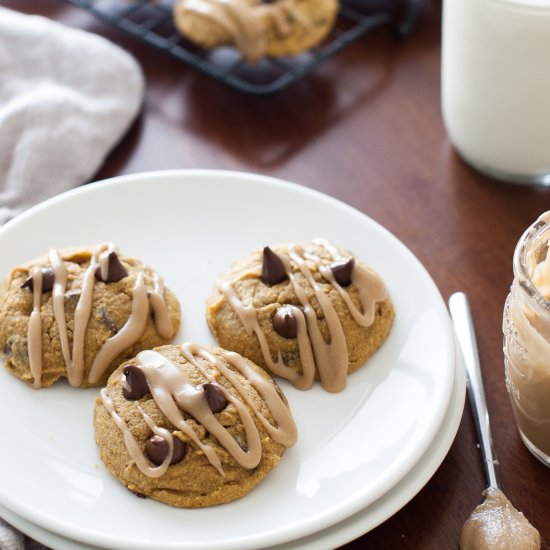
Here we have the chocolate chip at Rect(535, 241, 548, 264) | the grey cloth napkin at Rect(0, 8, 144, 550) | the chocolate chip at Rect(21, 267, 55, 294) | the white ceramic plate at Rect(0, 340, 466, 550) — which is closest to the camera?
the white ceramic plate at Rect(0, 340, 466, 550)

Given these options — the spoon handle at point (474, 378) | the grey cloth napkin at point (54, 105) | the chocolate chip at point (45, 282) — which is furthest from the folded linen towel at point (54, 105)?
the spoon handle at point (474, 378)

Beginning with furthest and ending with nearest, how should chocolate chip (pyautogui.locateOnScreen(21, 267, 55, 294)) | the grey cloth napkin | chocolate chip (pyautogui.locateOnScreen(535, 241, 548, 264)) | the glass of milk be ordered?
1. the grey cloth napkin
2. the glass of milk
3. chocolate chip (pyautogui.locateOnScreen(21, 267, 55, 294))
4. chocolate chip (pyautogui.locateOnScreen(535, 241, 548, 264))

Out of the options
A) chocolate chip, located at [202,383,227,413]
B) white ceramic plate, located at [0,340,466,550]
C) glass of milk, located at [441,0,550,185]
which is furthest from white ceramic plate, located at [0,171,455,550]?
glass of milk, located at [441,0,550,185]

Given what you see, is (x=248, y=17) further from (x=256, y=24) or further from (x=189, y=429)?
(x=189, y=429)

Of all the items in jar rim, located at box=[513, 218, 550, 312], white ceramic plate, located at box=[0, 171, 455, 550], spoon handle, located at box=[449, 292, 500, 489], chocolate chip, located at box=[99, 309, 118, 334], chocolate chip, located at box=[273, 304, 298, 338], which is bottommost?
spoon handle, located at box=[449, 292, 500, 489]

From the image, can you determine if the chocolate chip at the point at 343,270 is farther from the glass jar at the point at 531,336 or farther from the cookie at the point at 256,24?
the cookie at the point at 256,24

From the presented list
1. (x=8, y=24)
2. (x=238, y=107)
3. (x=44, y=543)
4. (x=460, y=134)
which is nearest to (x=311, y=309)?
(x=44, y=543)

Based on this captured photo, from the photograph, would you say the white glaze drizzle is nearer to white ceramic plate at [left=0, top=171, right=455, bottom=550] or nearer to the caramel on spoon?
white ceramic plate at [left=0, top=171, right=455, bottom=550]
